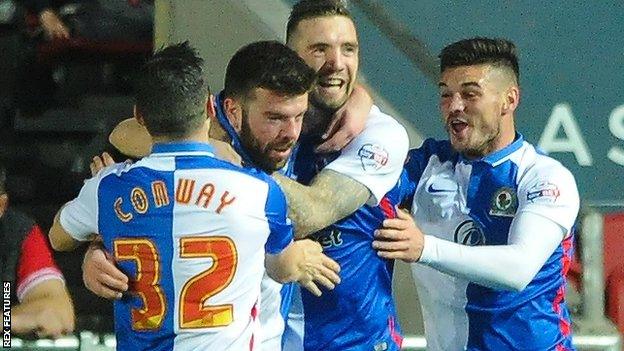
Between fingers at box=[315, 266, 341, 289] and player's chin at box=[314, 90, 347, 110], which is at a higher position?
player's chin at box=[314, 90, 347, 110]

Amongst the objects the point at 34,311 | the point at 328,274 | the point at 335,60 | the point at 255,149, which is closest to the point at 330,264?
the point at 328,274

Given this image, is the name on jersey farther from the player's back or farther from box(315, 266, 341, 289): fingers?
box(315, 266, 341, 289): fingers


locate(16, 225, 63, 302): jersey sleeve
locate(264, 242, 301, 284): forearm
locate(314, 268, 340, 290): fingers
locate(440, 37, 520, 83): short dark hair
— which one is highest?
locate(440, 37, 520, 83): short dark hair

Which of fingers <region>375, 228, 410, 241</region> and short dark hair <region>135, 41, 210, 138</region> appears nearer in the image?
short dark hair <region>135, 41, 210, 138</region>

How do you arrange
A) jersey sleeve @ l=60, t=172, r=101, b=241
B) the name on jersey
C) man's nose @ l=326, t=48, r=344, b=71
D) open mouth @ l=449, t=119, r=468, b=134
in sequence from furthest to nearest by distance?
open mouth @ l=449, t=119, r=468, b=134 → man's nose @ l=326, t=48, r=344, b=71 → jersey sleeve @ l=60, t=172, r=101, b=241 → the name on jersey

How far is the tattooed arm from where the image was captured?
4.19 meters

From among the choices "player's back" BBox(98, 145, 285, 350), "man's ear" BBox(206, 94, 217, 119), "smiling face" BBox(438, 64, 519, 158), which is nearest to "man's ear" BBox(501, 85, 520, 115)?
"smiling face" BBox(438, 64, 519, 158)

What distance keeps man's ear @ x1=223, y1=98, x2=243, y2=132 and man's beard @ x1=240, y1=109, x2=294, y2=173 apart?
14 mm

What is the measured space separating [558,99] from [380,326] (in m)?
3.31

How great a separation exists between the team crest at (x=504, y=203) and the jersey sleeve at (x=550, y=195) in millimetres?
33

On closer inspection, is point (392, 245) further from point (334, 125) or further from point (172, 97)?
point (172, 97)

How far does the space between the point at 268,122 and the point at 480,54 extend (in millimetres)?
833

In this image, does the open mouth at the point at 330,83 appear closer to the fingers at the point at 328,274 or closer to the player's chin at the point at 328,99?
the player's chin at the point at 328,99

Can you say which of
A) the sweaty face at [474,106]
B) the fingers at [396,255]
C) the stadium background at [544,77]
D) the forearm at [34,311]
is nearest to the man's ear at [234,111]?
the fingers at [396,255]
